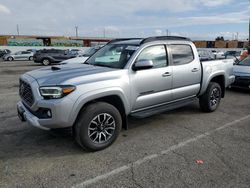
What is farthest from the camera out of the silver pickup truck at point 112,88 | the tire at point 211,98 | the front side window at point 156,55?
the tire at point 211,98

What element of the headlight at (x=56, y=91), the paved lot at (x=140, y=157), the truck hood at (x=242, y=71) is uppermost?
the headlight at (x=56, y=91)

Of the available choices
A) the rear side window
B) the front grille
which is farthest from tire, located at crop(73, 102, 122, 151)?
the rear side window

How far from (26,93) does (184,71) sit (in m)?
3.18

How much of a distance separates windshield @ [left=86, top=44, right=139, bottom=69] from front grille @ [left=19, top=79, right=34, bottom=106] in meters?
1.45

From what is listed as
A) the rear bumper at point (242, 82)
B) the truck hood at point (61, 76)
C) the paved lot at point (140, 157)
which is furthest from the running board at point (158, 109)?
the rear bumper at point (242, 82)

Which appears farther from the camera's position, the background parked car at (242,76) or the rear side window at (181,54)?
the background parked car at (242,76)

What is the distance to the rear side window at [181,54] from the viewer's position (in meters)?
5.03

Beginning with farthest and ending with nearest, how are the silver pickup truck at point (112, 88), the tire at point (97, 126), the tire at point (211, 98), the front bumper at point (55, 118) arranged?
the tire at point (211, 98), the tire at point (97, 126), the silver pickup truck at point (112, 88), the front bumper at point (55, 118)

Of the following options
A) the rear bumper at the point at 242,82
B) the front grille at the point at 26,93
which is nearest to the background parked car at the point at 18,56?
the rear bumper at the point at 242,82

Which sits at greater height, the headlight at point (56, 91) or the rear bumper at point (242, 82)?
the headlight at point (56, 91)

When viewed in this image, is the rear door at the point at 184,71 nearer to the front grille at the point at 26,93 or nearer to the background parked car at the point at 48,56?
the front grille at the point at 26,93

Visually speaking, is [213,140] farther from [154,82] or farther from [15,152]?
[15,152]

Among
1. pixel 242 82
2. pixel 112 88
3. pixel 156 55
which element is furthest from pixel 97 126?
pixel 242 82

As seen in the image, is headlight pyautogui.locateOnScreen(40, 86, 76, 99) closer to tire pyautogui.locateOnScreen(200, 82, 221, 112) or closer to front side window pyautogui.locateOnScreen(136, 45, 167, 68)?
front side window pyautogui.locateOnScreen(136, 45, 167, 68)
